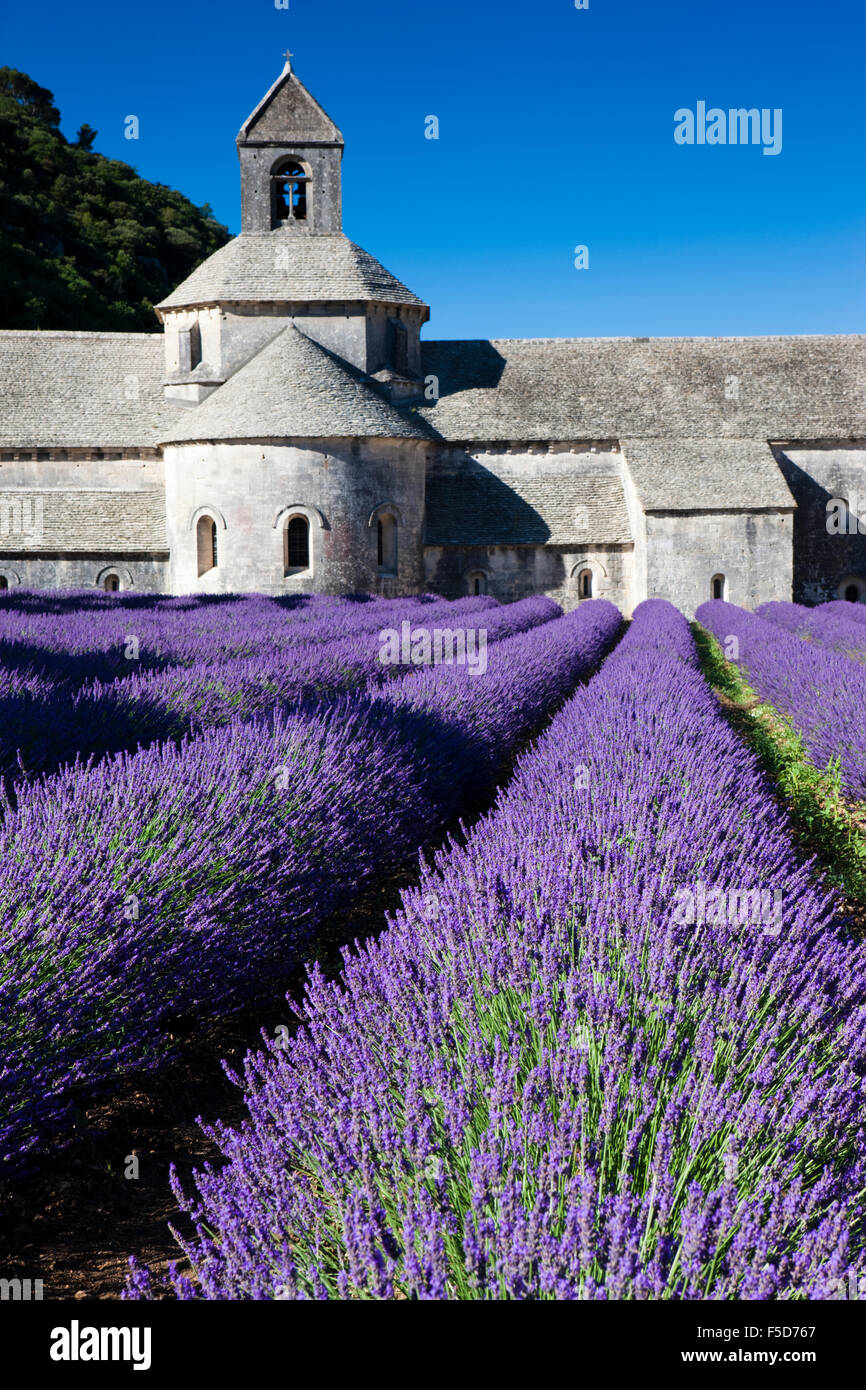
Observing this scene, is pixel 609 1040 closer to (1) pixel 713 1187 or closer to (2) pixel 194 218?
(1) pixel 713 1187

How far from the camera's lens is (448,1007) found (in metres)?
2.34

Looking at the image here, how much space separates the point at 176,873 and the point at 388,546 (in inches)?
832

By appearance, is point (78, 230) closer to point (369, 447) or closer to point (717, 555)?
point (369, 447)

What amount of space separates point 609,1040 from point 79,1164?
1.78 metres

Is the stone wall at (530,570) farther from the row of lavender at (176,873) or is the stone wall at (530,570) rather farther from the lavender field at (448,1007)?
the lavender field at (448,1007)

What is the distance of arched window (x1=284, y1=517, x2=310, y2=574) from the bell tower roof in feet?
36.1

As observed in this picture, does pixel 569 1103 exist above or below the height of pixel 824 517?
below

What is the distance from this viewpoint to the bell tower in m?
26.4

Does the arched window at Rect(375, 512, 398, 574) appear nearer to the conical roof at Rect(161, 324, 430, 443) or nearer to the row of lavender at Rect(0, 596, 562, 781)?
the conical roof at Rect(161, 324, 430, 443)

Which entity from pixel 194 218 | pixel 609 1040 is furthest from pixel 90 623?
pixel 194 218

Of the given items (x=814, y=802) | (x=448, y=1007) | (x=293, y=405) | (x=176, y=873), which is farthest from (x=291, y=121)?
(x=448, y=1007)

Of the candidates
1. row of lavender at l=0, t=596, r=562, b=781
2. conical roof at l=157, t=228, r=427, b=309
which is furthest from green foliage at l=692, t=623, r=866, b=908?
conical roof at l=157, t=228, r=427, b=309

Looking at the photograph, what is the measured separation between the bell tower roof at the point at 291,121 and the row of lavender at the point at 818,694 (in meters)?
19.9
